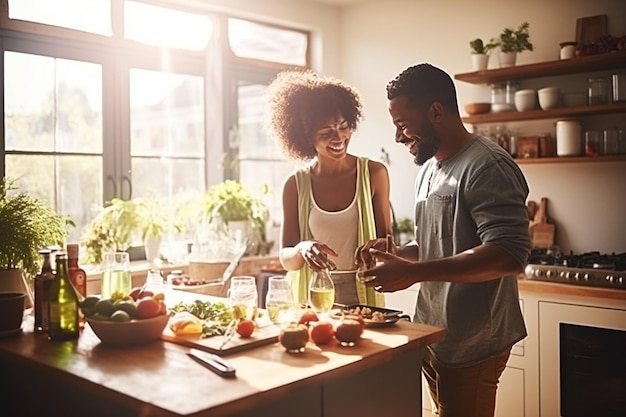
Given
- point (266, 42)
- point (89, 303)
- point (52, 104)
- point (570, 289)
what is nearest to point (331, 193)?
point (89, 303)

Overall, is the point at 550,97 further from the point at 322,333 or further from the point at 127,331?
the point at 127,331

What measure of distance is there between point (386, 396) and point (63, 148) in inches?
106

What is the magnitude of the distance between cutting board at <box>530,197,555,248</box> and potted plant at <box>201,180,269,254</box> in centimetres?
172

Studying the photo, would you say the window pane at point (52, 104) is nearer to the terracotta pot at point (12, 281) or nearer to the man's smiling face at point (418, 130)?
the terracotta pot at point (12, 281)

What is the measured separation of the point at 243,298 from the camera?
6.69ft

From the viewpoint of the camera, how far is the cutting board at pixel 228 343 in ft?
5.87

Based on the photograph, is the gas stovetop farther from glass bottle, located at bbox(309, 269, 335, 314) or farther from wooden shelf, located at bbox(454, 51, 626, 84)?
glass bottle, located at bbox(309, 269, 335, 314)

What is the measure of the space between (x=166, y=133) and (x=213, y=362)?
3.02 meters

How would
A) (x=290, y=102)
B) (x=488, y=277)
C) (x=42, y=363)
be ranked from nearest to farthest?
1. (x=42, y=363)
2. (x=488, y=277)
3. (x=290, y=102)

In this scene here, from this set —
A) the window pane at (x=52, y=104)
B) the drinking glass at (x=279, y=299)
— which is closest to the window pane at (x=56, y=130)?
the window pane at (x=52, y=104)

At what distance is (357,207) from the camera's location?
107 inches

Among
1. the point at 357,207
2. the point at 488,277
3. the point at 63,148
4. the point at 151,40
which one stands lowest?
the point at 488,277

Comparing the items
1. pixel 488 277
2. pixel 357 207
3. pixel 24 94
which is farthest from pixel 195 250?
pixel 488 277

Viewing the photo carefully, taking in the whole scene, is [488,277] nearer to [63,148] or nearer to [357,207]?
[357,207]
